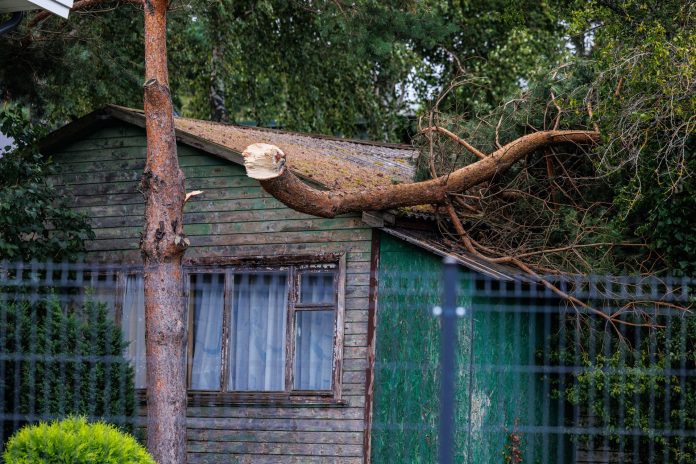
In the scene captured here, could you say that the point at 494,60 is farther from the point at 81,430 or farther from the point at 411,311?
the point at 81,430

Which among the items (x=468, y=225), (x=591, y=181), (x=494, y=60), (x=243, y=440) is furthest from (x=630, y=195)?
(x=494, y=60)

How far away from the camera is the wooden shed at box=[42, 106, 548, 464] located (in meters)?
12.3

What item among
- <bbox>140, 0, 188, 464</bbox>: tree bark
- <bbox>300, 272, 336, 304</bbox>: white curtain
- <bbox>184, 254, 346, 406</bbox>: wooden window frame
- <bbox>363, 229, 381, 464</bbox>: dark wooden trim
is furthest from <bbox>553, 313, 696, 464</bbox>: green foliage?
<bbox>140, 0, 188, 464</bbox>: tree bark

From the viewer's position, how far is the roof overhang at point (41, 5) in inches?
424

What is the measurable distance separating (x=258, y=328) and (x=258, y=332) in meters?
0.05

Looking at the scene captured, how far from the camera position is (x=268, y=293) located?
1306 centimetres

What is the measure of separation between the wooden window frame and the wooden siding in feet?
0.27

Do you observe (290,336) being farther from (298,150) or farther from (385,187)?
(298,150)

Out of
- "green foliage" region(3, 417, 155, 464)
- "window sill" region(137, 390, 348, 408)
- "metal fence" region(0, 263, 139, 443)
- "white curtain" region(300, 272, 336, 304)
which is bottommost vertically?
"green foliage" region(3, 417, 155, 464)

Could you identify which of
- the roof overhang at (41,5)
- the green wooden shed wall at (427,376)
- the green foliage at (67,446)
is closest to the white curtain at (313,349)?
the green wooden shed wall at (427,376)

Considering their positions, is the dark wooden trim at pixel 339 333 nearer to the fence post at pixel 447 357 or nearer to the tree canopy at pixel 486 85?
the tree canopy at pixel 486 85

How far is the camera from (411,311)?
12.2 m

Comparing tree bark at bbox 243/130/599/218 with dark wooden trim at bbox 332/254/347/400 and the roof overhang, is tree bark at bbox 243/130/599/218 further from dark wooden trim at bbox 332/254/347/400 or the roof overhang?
the roof overhang

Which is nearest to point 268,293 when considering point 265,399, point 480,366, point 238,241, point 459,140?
point 238,241
